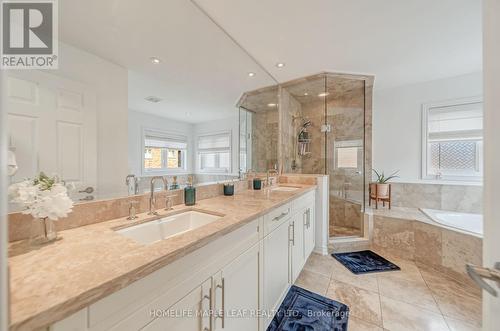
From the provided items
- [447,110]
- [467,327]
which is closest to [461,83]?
[447,110]

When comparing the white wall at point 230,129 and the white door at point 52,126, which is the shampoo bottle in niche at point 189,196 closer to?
the white wall at point 230,129

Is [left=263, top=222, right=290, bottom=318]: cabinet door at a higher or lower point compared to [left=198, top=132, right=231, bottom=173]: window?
lower

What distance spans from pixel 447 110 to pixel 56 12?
4.36 m

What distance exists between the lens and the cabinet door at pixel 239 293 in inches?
34.9

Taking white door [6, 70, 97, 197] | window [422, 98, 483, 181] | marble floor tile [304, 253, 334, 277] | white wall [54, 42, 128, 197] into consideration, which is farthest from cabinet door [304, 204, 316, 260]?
window [422, 98, 483, 181]

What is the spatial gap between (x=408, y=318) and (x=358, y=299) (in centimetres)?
34

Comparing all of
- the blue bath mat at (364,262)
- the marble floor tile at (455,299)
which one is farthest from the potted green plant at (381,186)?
the marble floor tile at (455,299)

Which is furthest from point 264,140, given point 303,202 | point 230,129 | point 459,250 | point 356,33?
point 459,250

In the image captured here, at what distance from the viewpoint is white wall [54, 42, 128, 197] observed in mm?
963

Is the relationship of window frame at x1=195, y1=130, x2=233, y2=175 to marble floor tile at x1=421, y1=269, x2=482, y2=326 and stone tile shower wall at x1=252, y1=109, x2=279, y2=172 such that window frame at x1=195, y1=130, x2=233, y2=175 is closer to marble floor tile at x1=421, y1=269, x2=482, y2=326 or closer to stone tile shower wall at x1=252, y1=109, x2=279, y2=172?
stone tile shower wall at x1=252, y1=109, x2=279, y2=172

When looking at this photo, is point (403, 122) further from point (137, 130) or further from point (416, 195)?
point (137, 130)

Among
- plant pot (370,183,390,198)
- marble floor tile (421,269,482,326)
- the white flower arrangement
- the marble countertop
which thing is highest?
the white flower arrangement

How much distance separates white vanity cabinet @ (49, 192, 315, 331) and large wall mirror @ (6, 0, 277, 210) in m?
0.63

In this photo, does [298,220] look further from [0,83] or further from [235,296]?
[0,83]
